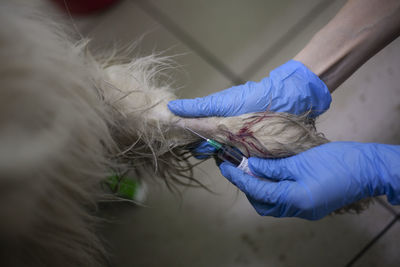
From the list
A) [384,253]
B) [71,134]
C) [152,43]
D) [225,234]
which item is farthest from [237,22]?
[384,253]

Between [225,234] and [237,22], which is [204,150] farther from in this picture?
[237,22]

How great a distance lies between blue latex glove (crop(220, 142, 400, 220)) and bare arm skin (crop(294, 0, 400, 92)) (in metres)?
0.34

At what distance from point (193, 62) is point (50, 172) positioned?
1.22 metres

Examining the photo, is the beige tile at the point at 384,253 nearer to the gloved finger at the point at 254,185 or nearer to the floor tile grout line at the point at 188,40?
the gloved finger at the point at 254,185

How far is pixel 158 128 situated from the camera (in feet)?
3.07

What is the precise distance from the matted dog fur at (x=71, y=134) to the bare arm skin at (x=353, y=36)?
0.28 metres

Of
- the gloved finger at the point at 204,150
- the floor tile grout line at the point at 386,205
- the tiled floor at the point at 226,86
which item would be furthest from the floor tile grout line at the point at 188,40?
the floor tile grout line at the point at 386,205

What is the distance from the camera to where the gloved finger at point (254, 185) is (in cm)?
88

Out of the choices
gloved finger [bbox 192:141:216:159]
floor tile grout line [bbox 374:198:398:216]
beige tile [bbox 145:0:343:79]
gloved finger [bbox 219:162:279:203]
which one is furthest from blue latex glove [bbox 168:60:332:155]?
floor tile grout line [bbox 374:198:398:216]

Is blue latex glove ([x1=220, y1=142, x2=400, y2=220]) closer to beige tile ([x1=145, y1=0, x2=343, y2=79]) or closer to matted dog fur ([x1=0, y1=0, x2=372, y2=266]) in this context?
matted dog fur ([x1=0, y1=0, x2=372, y2=266])

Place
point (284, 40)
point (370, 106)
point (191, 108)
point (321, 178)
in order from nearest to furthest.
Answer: point (321, 178), point (191, 108), point (370, 106), point (284, 40)

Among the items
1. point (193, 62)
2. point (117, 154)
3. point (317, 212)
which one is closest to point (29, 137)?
point (117, 154)

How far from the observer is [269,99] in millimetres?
1002

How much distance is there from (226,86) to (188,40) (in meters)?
0.38
